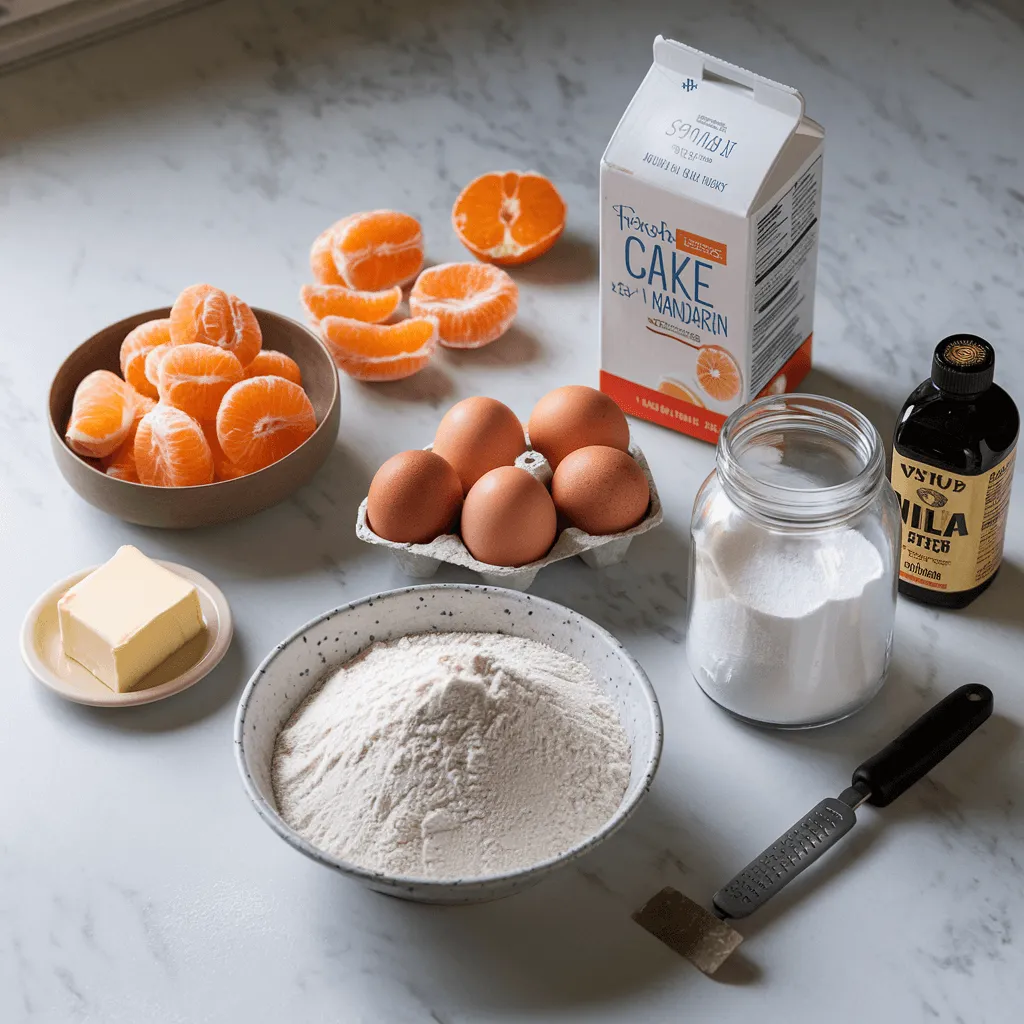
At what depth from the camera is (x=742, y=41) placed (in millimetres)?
2018

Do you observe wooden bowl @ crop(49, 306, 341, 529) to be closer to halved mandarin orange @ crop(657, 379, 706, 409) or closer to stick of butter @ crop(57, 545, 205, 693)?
stick of butter @ crop(57, 545, 205, 693)

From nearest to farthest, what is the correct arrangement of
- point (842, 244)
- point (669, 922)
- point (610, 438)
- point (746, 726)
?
point (669, 922), point (746, 726), point (610, 438), point (842, 244)

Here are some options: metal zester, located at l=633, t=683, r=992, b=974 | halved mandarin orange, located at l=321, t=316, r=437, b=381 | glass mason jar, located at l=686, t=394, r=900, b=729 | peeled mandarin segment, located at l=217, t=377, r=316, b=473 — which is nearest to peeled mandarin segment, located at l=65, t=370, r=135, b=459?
peeled mandarin segment, located at l=217, t=377, r=316, b=473

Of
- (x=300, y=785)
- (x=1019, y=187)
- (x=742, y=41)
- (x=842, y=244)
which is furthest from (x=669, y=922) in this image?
(x=742, y=41)

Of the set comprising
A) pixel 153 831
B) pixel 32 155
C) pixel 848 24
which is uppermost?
pixel 848 24

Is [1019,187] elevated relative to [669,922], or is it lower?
elevated

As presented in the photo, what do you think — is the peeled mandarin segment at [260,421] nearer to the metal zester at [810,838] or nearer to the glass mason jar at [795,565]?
the glass mason jar at [795,565]

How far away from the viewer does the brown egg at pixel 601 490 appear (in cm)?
128

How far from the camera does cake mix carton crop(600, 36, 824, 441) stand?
50.6 inches

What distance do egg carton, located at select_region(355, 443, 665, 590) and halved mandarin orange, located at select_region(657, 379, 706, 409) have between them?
5.5 inches

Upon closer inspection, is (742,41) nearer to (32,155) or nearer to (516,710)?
(32,155)

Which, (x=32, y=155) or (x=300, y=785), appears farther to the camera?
(x=32, y=155)

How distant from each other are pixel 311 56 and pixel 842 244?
2.76ft

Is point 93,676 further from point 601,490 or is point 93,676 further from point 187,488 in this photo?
point 601,490
